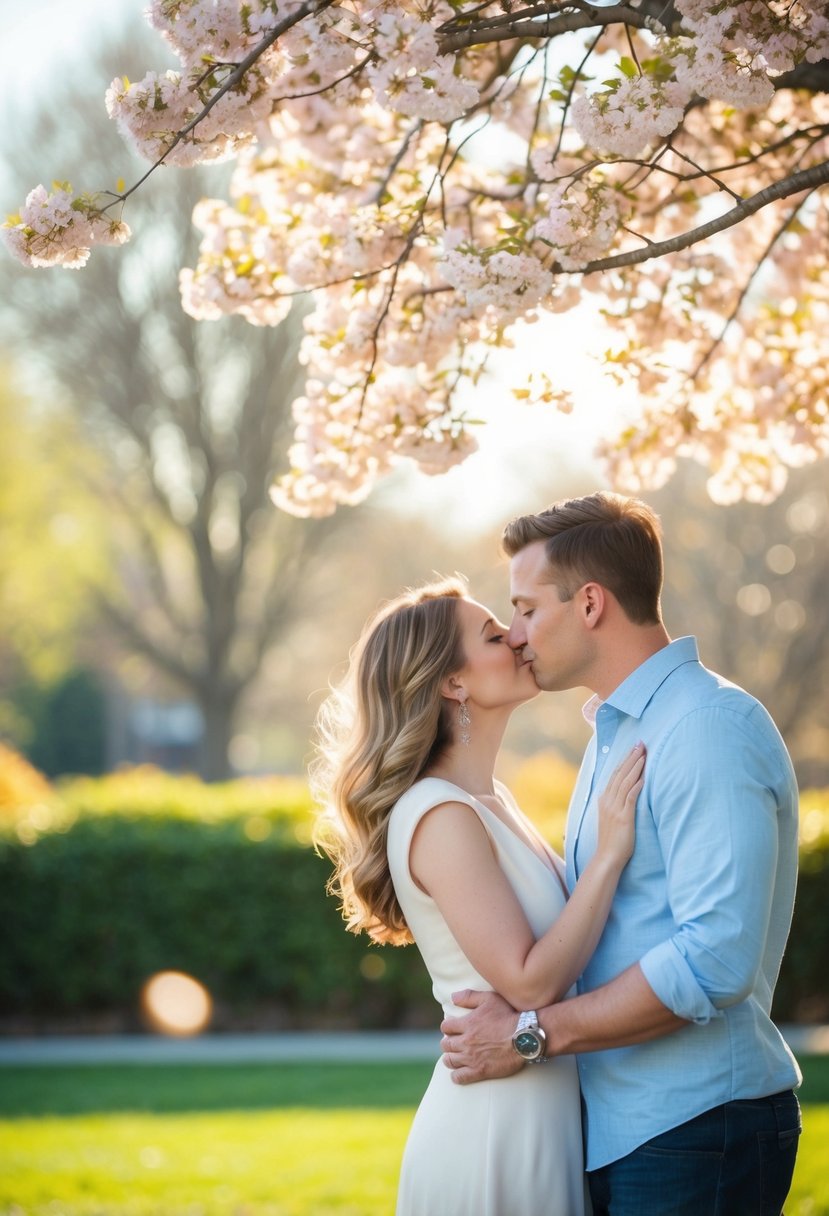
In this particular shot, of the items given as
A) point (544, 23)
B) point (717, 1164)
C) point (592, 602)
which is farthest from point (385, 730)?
point (544, 23)

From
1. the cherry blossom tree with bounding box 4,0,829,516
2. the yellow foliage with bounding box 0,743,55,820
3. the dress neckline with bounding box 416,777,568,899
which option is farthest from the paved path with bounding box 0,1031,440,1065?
the dress neckline with bounding box 416,777,568,899

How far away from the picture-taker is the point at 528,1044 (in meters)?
2.58

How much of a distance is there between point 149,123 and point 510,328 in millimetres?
1239

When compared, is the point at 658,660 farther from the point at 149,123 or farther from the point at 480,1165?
the point at 149,123

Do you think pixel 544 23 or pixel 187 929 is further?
pixel 187 929

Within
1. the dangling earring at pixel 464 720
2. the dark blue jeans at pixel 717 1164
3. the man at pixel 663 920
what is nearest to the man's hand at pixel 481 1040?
the man at pixel 663 920

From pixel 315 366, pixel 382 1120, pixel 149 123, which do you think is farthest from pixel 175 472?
pixel 149 123

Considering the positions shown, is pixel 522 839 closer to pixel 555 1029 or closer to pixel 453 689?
pixel 453 689

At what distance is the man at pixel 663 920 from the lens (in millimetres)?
2342

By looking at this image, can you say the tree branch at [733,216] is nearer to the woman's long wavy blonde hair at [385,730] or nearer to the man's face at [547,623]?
the man's face at [547,623]

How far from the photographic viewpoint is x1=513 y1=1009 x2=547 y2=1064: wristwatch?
2566 mm

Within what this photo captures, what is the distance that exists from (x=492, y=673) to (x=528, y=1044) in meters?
0.94

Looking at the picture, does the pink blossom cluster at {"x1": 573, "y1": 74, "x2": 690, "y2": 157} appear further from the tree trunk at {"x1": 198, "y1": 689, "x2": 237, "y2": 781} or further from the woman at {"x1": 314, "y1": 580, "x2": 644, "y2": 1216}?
the tree trunk at {"x1": 198, "y1": 689, "x2": 237, "y2": 781}

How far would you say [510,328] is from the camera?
374 centimetres
